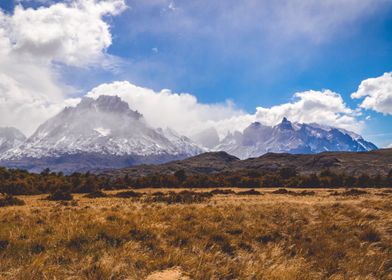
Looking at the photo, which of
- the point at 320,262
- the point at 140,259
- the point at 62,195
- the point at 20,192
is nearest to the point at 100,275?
the point at 140,259

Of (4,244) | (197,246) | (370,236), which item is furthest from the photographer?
(370,236)

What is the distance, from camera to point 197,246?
11891mm

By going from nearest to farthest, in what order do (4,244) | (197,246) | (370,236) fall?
(4,244), (197,246), (370,236)

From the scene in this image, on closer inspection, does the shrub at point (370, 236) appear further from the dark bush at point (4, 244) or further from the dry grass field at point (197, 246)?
the dark bush at point (4, 244)

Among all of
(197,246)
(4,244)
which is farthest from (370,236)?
(4,244)

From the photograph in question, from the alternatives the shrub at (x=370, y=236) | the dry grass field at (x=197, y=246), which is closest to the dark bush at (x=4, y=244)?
the dry grass field at (x=197, y=246)

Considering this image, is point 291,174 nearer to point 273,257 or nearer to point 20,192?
point 20,192

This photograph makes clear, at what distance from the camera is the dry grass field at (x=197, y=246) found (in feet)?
30.9

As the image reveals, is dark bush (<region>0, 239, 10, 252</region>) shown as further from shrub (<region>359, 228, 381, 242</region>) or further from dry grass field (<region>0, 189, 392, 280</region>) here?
shrub (<region>359, 228, 381, 242</region>)

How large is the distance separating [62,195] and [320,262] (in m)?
27.3

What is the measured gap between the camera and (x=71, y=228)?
12.5 meters

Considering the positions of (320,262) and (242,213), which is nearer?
(320,262)

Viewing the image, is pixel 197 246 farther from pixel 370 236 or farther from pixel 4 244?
pixel 370 236

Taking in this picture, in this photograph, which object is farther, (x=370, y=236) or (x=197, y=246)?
(x=370, y=236)
